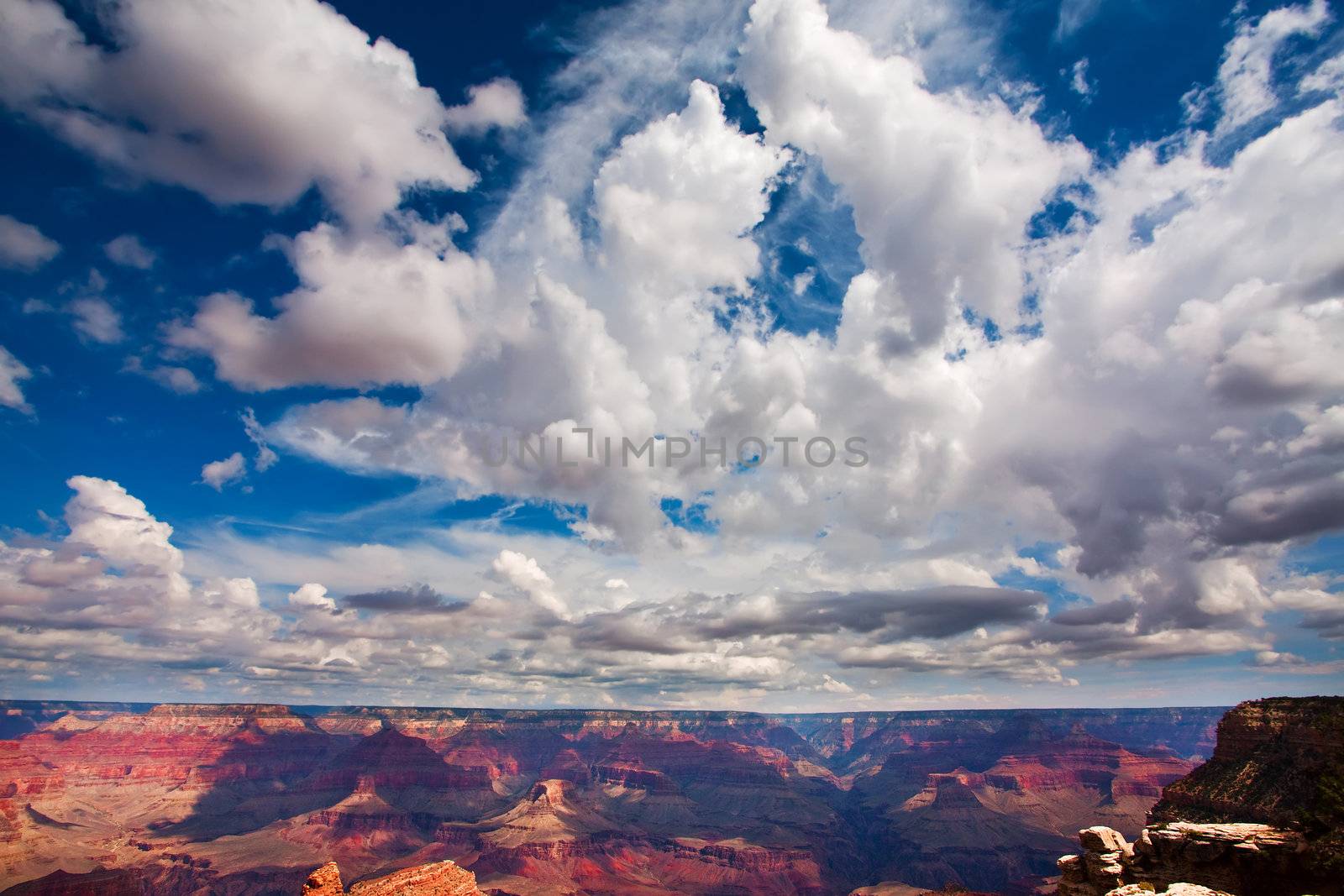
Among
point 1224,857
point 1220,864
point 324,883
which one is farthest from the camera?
point 324,883

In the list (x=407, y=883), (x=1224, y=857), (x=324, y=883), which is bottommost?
(x=407, y=883)

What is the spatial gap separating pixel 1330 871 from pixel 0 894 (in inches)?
11760

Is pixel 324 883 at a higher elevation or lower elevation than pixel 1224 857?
lower

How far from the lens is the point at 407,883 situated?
6331cm

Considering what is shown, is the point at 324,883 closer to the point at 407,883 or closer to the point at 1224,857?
the point at 407,883

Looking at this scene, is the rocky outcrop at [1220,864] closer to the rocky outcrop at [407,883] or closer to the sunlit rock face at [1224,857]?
the sunlit rock face at [1224,857]

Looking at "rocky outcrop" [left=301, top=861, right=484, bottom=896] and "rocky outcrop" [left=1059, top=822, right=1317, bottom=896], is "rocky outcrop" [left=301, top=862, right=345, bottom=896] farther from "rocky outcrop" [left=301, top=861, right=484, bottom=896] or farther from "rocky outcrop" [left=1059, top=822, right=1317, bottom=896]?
"rocky outcrop" [left=1059, top=822, right=1317, bottom=896]

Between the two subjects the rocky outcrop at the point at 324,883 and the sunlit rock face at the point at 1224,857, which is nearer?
the sunlit rock face at the point at 1224,857

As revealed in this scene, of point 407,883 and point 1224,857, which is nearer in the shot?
point 1224,857

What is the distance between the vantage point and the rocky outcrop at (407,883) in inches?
2245

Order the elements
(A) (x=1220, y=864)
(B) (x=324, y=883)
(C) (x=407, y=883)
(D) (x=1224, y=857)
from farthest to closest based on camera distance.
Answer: (C) (x=407, y=883) < (B) (x=324, y=883) < (D) (x=1224, y=857) < (A) (x=1220, y=864)

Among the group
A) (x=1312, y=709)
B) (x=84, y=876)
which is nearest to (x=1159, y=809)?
(x=1312, y=709)

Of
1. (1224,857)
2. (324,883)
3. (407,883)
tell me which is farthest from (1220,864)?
(324,883)

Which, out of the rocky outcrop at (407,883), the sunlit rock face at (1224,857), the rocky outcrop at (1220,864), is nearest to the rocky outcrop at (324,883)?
the rocky outcrop at (407,883)
